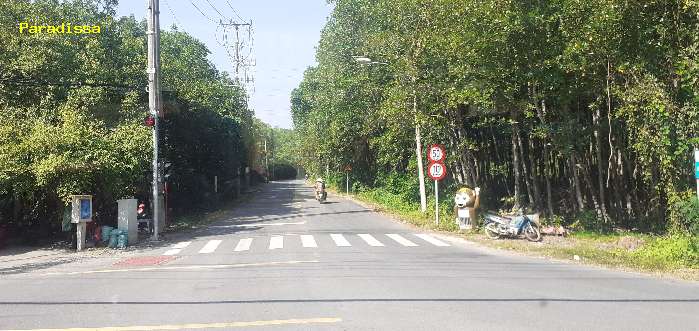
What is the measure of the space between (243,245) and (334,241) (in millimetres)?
2784

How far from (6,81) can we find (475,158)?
20.7 m

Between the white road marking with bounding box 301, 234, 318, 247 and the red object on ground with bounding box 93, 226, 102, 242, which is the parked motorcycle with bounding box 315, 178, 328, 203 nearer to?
the white road marking with bounding box 301, 234, 318, 247

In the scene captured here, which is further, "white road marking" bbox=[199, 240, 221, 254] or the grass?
the grass

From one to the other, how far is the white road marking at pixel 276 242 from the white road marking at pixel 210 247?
1668 mm

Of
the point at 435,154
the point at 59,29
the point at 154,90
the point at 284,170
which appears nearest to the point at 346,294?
the point at 154,90

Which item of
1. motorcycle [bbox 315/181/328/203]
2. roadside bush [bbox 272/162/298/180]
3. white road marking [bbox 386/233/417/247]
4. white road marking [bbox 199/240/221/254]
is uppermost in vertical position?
roadside bush [bbox 272/162/298/180]

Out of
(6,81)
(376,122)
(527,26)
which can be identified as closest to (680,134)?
(527,26)

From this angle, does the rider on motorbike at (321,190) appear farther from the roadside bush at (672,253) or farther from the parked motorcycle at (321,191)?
the roadside bush at (672,253)

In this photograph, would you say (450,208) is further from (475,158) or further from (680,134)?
(680,134)

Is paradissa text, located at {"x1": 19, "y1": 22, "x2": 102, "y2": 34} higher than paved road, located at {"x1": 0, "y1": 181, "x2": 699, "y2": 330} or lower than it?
higher

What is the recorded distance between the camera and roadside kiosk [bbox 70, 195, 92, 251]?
57.9ft

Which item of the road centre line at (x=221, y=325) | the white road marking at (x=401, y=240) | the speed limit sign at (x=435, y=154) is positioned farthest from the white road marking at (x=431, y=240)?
the road centre line at (x=221, y=325)

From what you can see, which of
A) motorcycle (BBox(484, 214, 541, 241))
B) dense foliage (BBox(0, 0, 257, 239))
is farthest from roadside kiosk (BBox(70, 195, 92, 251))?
motorcycle (BBox(484, 214, 541, 241))

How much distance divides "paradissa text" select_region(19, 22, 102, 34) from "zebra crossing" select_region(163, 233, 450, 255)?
1189 centimetres
